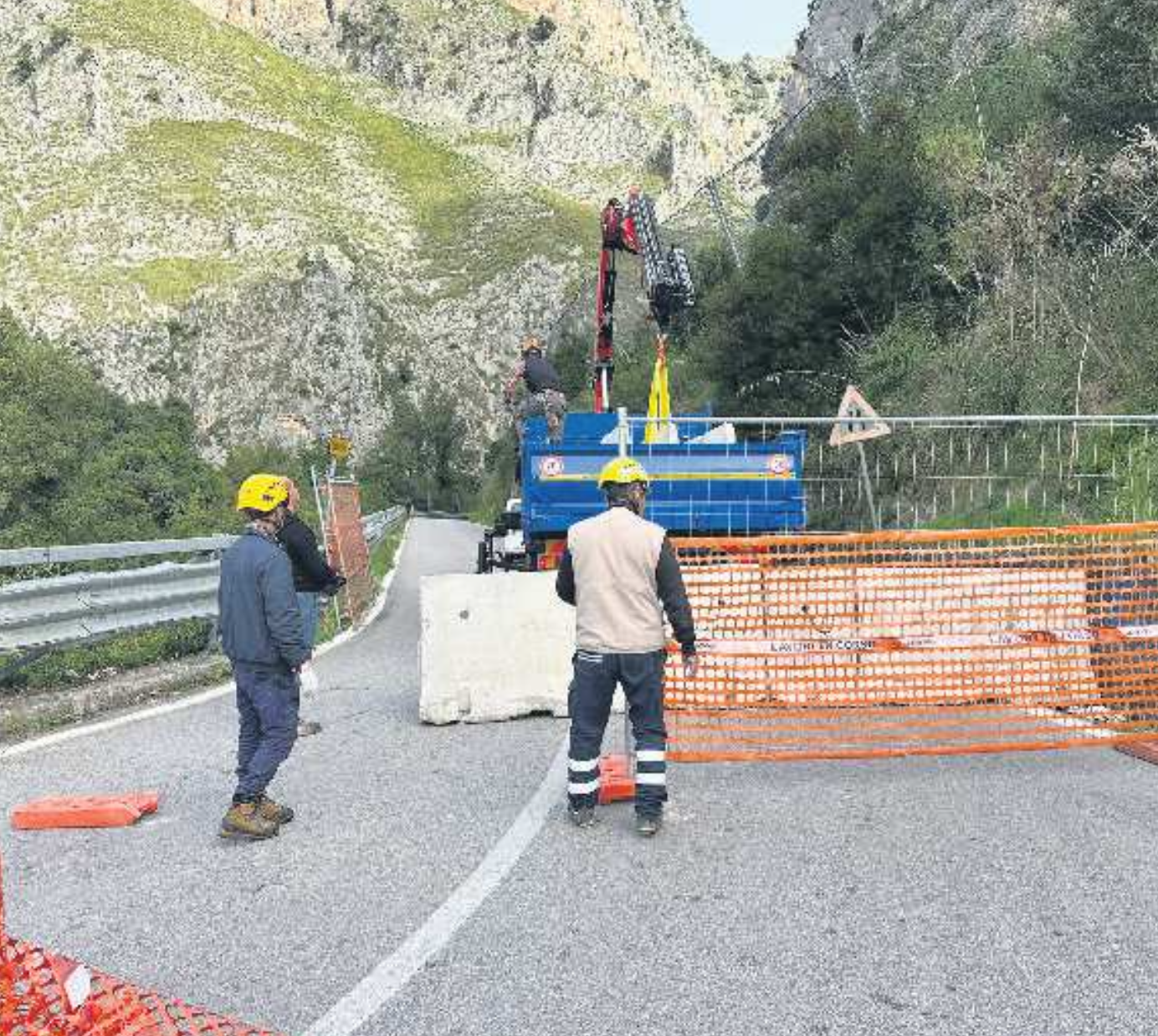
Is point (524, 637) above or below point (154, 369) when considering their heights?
below

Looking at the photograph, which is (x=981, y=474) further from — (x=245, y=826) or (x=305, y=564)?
(x=245, y=826)

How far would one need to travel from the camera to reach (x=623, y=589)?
5543mm

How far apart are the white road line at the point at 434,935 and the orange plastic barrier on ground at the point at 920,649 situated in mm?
1535

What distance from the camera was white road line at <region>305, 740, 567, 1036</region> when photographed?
11.0 feet

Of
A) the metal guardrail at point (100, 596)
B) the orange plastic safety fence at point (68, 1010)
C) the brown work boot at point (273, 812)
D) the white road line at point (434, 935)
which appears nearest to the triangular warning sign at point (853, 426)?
the metal guardrail at point (100, 596)

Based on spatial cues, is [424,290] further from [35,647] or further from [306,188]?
[35,647]

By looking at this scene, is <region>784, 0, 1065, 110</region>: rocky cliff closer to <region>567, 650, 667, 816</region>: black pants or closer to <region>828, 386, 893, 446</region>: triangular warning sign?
<region>828, 386, 893, 446</region>: triangular warning sign

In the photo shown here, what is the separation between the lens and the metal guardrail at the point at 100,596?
771 centimetres

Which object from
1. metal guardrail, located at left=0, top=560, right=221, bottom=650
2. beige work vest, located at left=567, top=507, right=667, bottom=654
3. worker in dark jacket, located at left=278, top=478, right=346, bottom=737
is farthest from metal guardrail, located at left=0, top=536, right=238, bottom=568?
beige work vest, located at left=567, top=507, right=667, bottom=654

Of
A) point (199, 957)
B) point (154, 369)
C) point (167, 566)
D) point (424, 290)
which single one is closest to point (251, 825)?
point (199, 957)

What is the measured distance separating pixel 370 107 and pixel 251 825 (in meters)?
180

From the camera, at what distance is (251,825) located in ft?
17.1

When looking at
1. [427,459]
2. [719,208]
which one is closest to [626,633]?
[719,208]

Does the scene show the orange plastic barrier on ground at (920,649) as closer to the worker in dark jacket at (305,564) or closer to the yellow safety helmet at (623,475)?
the yellow safety helmet at (623,475)
